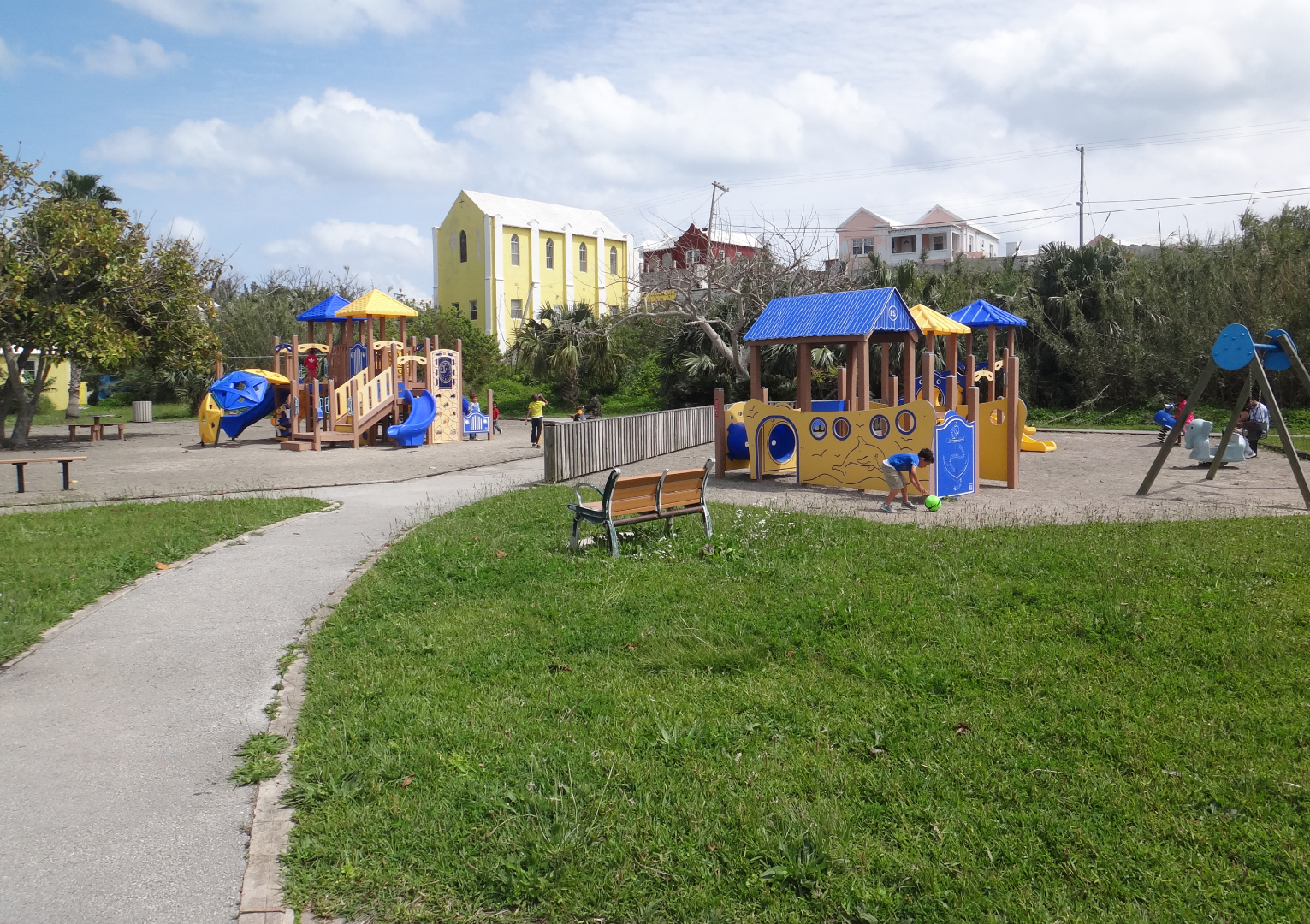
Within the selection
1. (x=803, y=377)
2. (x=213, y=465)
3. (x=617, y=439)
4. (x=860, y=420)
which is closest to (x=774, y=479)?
(x=803, y=377)

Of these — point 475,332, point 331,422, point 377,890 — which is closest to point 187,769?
point 377,890

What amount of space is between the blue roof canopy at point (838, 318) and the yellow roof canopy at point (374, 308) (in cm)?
1320

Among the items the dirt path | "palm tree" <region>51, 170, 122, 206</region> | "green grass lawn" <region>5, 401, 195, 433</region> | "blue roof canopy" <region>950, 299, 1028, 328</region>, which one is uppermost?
"palm tree" <region>51, 170, 122, 206</region>

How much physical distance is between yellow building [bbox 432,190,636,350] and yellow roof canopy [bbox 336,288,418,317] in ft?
83.7

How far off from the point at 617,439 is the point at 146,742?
12964mm

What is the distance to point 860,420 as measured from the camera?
1368 centimetres

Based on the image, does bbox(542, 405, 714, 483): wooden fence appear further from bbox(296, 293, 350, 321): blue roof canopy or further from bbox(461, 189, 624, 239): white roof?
bbox(461, 189, 624, 239): white roof

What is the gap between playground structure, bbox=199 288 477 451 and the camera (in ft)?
78.9

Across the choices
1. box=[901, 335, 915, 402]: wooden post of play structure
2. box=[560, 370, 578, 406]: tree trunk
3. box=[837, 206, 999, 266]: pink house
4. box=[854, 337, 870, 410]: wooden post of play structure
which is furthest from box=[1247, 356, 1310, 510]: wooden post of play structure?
box=[837, 206, 999, 266]: pink house

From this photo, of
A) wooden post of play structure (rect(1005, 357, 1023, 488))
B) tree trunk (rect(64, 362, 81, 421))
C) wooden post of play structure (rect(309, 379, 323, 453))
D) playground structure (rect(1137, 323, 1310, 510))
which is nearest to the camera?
playground structure (rect(1137, 323, 1310, 510))

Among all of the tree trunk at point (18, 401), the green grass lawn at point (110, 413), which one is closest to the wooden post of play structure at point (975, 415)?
the tree trunk at point (18, 401)

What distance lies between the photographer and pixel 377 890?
3.53 m

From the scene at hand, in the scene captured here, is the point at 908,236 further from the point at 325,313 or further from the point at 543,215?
the point at 325,313

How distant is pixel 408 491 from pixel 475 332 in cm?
2881
